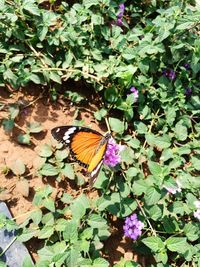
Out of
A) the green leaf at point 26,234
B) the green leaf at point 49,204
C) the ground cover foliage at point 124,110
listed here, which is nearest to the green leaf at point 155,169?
the ground cover foliage at point 124,110

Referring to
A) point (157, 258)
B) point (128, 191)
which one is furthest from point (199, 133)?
point (157, 258)

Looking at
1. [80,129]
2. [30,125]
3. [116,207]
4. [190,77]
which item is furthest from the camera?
[190,77]

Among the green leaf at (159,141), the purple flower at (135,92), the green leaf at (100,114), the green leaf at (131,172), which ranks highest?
the purple flower at (135,92)

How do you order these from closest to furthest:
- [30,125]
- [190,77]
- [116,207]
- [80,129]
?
[80,129], [116,207], [30,125], [190,77]

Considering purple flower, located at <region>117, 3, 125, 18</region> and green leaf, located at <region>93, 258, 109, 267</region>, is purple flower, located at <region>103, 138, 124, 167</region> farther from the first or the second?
purple flower, located at <region>117, 3, 125, 18</region>

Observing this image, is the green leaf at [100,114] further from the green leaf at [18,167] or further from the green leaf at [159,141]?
the green leaf at [18,167]

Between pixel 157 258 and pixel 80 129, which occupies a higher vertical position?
pixel 80 129

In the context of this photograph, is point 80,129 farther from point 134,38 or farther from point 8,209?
point 134,38
